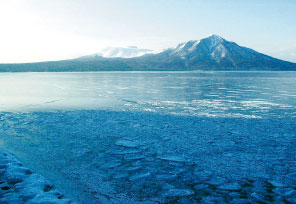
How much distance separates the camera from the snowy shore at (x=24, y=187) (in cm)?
285

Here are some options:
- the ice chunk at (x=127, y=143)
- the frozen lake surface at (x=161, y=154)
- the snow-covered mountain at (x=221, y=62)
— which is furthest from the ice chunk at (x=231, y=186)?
the snow-covered mountain at (x=221, y=62)

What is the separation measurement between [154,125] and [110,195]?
152 inches

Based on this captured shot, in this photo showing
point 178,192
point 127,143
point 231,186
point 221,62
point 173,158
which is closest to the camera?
point 178,192

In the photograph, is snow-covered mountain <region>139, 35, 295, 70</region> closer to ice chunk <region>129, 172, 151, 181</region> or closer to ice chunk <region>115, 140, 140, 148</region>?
ice chunk <region>115, 140, 140, 148</region>

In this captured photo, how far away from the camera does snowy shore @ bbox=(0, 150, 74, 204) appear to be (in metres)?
2.85

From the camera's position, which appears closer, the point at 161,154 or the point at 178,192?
the point at 178,192

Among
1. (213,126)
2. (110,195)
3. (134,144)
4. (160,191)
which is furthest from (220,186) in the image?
(213,126)

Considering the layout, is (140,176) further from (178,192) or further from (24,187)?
(24,187)

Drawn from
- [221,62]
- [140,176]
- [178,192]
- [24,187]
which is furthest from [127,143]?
[221,62]

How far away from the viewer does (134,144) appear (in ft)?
17.0

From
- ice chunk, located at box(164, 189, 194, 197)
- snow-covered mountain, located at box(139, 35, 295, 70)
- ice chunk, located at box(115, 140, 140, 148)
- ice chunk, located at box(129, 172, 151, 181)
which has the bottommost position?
ice chunk, located at box(164, 189, 194, 197)

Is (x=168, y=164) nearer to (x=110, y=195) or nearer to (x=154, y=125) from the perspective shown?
(x=110, y=195)

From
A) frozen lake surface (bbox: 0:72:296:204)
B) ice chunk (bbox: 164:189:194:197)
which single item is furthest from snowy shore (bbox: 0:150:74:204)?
ice chunk (bbox: 164:189:194:197)

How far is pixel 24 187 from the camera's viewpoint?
3.17 m
